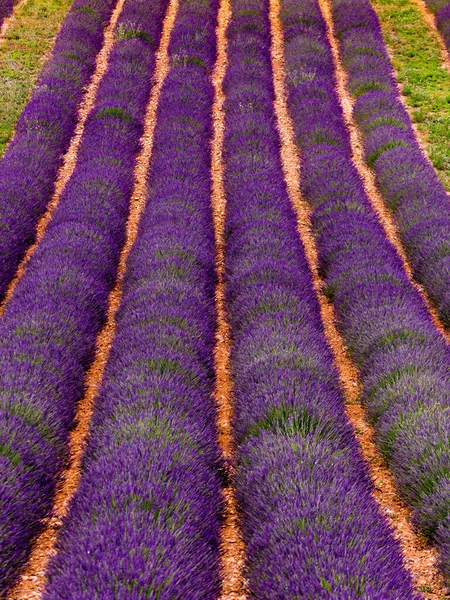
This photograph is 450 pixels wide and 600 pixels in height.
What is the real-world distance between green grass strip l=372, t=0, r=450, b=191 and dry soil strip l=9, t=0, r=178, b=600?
13.8 ft

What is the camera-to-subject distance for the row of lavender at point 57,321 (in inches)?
145

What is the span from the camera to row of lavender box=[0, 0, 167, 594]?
369cm

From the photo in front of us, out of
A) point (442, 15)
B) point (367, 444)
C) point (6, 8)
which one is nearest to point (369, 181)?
point (367, 444)

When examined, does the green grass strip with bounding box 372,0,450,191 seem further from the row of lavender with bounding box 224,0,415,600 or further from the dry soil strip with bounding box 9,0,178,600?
the dry soil strip with bounding box 9,0,178,600

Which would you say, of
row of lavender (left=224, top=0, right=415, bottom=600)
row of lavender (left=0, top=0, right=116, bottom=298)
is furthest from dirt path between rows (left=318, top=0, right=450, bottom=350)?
row of lavender (left=0, top=0, right=116, bottom=298)

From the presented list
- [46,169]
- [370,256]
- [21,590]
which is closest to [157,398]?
[21,590]

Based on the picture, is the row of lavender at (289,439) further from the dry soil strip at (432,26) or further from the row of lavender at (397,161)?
the dry soil strip at (432,26)

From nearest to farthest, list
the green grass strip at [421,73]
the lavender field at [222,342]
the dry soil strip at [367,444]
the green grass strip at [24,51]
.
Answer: the lavender field at [222,342] → the dry soil strip at [367,444] → the green grass strip at [421,73] → the green grass strip at [24,51]

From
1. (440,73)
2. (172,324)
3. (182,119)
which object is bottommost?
(172,324)

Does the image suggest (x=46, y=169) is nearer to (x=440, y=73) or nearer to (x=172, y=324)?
(x=172, y=324)

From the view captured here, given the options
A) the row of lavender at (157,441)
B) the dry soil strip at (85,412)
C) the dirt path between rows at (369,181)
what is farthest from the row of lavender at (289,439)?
the dirt path between rows at (369,181)

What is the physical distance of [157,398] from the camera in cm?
424

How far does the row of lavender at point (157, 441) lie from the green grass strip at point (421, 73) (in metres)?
4.27

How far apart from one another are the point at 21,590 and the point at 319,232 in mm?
5214
